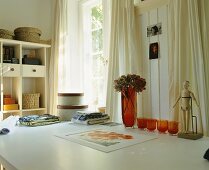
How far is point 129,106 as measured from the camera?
5.07ft

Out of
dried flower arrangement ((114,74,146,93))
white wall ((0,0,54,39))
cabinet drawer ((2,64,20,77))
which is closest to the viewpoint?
dried flower arrangement ((114,74,146,93))

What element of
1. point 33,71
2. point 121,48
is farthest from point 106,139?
point 33,71

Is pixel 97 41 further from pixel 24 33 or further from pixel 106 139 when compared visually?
pixel 106 139

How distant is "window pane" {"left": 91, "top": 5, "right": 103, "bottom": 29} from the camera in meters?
2.69

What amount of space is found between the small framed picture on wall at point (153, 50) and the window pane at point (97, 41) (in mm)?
958

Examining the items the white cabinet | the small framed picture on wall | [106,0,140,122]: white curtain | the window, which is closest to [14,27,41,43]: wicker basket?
the white cabinet

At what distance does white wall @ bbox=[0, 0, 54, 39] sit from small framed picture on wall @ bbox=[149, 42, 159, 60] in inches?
71.1

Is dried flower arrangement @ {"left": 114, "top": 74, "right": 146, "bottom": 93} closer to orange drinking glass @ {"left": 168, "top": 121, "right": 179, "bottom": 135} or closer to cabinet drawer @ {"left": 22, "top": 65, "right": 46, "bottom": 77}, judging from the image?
orange drinking glass @ {"left": 168, "top": 121, "right": 179, "bottom": 135}

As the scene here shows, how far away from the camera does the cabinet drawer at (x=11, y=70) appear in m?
2.52

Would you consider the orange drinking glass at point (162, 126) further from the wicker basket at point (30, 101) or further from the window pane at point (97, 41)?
the wicker basket at point (30, 101)

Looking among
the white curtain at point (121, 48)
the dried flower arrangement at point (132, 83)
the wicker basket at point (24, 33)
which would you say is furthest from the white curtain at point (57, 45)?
the dried flower arrangement at point (132, 83)

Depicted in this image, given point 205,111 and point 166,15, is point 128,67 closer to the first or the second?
point 166,15

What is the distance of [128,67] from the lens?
192cm

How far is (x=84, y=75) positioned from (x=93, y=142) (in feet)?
5.99
